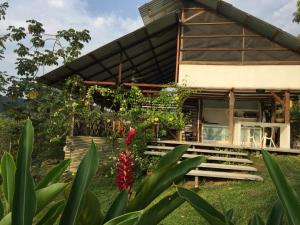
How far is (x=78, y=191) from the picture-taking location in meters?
1.24

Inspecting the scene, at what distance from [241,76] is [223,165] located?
4681 mm

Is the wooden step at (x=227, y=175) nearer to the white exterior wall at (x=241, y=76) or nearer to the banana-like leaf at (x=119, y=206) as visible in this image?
the white exterior wall at (x=241, y=76)

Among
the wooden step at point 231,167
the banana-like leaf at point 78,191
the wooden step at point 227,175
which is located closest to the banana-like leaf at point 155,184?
the banana-like leaf at point 78,191

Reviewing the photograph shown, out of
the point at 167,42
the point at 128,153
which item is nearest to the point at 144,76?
the point at 167,42

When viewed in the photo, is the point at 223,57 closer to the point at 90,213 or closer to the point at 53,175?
the point at 53,175

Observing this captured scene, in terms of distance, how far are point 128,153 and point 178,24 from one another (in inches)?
513

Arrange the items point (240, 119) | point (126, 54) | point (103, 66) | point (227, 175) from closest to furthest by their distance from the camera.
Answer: point (227, 175) < point (126, 54) < point (103, 66) < point (240, 119)

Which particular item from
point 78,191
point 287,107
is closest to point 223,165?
point 287,107

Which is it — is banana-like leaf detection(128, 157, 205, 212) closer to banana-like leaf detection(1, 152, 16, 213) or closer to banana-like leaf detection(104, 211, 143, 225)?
banana-like leaf detection(104, 211, 143, 225)

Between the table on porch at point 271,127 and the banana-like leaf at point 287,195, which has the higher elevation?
the table on porch at point 271,127

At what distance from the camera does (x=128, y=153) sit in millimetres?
1616

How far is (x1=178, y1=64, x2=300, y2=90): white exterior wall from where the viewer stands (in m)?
13.2

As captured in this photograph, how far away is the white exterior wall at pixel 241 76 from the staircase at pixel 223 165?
9.73 feet

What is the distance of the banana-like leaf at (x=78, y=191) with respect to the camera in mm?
1229
